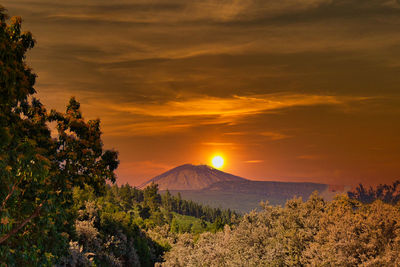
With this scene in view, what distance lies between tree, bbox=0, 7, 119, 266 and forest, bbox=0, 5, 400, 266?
0.15ft

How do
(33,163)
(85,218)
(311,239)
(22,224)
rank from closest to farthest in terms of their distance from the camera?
(33,163) < (22,224) < (311,239) < (85,218)

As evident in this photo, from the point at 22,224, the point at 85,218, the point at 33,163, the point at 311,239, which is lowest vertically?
the point at 311,239

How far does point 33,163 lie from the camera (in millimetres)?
17312

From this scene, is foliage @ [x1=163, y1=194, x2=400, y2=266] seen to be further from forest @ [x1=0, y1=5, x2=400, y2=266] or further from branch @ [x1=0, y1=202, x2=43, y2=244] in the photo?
branch @ [x1=0, y1=202, x2=43, y2=244]

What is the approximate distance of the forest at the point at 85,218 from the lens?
1762cm

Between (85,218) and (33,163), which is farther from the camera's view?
(85,218)

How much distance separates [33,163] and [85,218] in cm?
5698

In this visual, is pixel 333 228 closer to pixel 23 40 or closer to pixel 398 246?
pixel 398 246

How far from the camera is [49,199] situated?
66.8 feet

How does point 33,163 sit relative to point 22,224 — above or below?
above

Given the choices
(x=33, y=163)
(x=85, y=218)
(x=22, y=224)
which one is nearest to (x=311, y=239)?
(x=85, y=218)

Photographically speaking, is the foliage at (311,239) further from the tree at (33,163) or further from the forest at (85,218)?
the tree at (33,163)

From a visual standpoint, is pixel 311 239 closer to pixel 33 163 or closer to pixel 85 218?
pixel 85 218

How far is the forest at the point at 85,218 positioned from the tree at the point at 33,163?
47 mm
